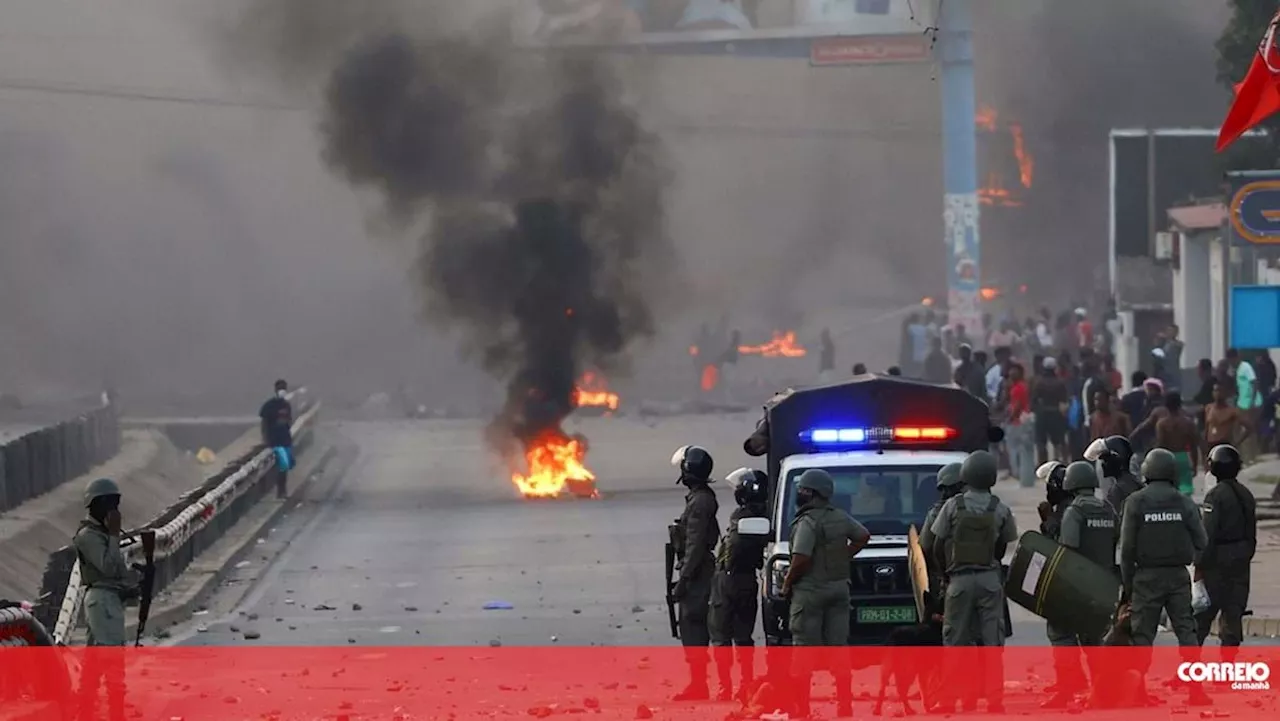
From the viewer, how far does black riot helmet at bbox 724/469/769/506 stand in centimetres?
1330

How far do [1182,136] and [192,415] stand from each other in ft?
76.6

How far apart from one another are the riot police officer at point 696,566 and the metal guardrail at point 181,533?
10.5 feet

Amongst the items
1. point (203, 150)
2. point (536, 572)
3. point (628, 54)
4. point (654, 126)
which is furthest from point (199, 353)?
point (536, 572)

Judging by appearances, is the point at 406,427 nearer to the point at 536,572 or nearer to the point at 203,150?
the point at 203,150

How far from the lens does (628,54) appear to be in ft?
143

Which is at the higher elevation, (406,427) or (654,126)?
(654,126)

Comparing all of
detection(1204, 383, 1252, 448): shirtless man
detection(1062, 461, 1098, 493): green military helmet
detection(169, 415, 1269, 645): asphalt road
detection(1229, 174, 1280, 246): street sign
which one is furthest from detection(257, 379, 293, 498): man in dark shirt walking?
detection(1062, 461, 1098, 493): green military helmet

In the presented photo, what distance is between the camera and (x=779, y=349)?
5978 cm

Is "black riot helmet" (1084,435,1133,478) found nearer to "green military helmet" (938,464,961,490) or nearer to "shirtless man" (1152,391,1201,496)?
"green military helmet" (938,464,961,490)

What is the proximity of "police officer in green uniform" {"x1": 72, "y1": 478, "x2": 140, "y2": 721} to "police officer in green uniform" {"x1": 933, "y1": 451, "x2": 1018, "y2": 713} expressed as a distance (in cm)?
423

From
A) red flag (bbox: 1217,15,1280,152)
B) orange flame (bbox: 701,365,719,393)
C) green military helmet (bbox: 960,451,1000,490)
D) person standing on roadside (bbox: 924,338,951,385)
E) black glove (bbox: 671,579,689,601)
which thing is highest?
red flag (bbox: 1217,15,1280,152)

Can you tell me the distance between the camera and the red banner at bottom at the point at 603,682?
1183cm

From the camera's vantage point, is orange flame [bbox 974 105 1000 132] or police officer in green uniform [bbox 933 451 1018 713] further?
orange flame [bbox 974 105 1000 132]

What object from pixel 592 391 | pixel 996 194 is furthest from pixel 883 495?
pixel 996 194
